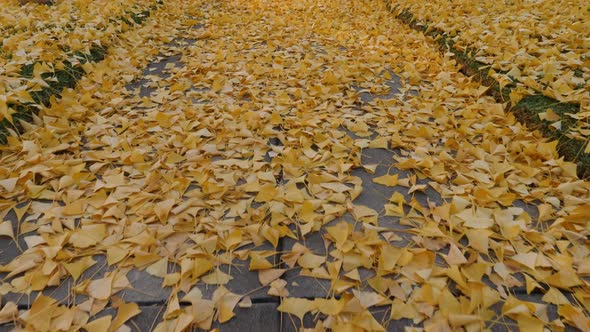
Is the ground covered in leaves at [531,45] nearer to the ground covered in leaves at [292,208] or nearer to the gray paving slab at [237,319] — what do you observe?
the ground covered in leaves at [292,208]

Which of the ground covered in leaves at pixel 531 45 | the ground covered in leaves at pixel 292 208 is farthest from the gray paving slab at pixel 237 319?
the ground covered in leaves at pixel 531 45

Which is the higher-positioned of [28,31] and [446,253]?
[28,31]

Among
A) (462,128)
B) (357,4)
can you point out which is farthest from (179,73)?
(357,4)

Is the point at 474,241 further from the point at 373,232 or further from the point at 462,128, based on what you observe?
the point at 462,128

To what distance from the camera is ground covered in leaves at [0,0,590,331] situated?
1271mm

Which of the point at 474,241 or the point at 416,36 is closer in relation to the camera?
the point at 474,241

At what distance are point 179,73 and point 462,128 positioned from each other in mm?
2305

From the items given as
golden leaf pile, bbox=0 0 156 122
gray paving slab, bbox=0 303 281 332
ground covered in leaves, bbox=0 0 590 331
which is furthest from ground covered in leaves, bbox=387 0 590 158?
golden leaf pile, bbox=0 0 156 122

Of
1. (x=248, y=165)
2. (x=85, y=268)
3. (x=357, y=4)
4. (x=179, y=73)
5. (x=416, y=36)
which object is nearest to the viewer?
(x=85, y=268)

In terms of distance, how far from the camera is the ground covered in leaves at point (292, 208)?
50.1 inches

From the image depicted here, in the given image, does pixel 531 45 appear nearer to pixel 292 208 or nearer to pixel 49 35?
pixel 292 208

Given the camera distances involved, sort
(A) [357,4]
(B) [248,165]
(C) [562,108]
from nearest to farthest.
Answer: (B) [248,165], (C) [562,108], (A) [357,4]

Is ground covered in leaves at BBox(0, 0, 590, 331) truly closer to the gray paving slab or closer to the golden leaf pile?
the gray paving slab

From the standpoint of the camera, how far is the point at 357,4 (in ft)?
18.7
